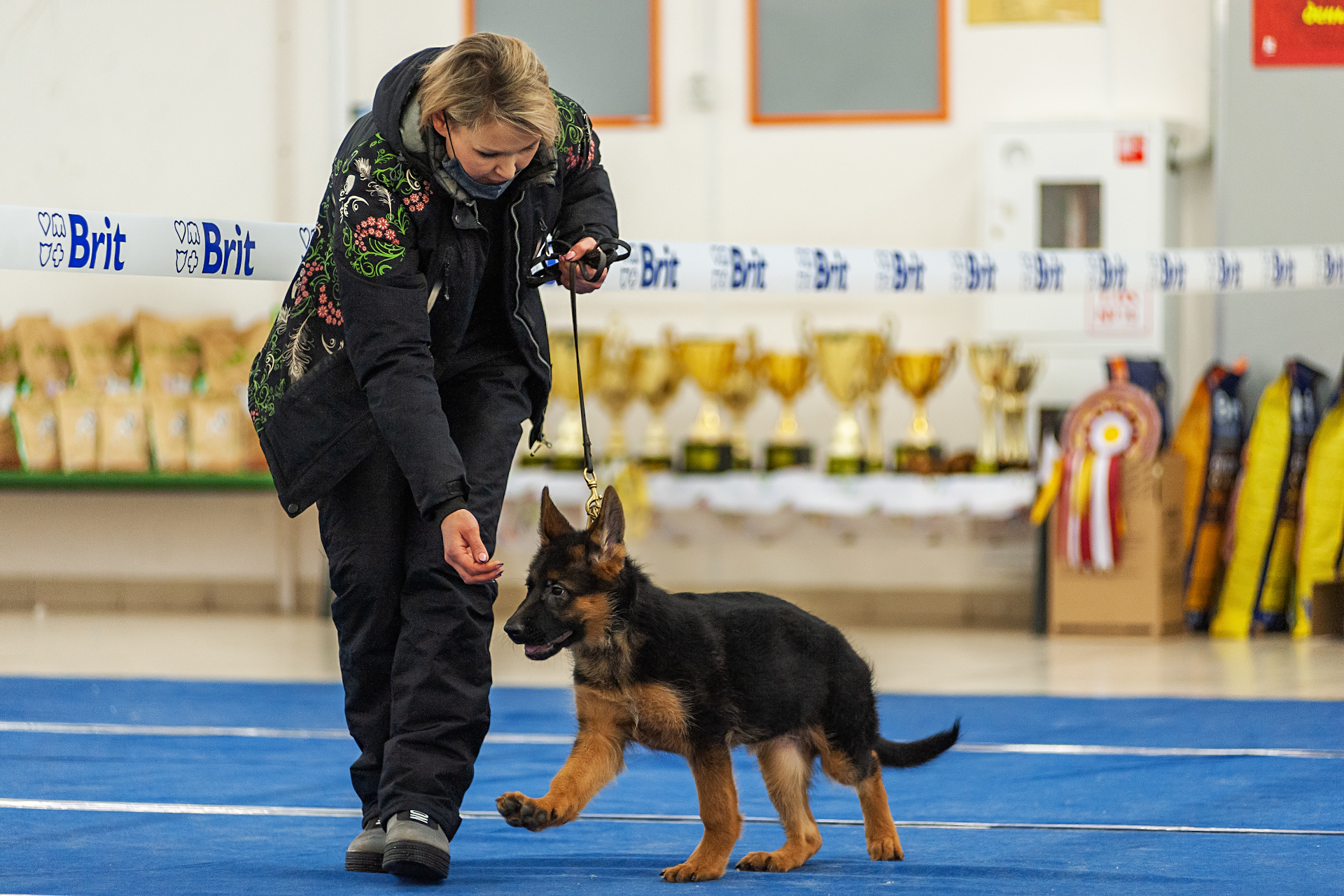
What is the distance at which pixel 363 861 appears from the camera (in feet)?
7.45

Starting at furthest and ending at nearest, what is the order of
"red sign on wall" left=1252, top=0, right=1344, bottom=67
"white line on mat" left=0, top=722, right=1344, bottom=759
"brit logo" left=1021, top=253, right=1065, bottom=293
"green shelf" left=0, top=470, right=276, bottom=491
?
"green shelf" left=0, top=470, right=276, bottom=491 → "red sign on wall" left=1252, top=0, right=1344, bottom=67 → "brit logo" left=1021, top=253, right=1065, bottom=293 → "white line on mat" left=0, top=722, right=1344, bottom=759

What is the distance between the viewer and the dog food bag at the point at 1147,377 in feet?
20.4

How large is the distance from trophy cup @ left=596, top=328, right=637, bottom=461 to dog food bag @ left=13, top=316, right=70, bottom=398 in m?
2.49

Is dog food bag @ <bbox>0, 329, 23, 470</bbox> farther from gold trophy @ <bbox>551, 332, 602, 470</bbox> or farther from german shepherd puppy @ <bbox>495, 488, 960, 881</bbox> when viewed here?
german shepherd puppy @ <bbox>495, 488, 960, 881</bbox>

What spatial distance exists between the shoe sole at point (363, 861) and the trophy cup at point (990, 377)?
4382mm

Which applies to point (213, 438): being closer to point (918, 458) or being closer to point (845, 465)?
point (845, 465)

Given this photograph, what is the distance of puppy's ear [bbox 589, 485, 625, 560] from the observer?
2.16 meters

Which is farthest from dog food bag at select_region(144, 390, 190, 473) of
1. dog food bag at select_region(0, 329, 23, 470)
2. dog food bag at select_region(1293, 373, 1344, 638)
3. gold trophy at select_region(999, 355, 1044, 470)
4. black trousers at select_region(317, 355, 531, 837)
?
black trousers at select_region(317, 355, 531, 837)

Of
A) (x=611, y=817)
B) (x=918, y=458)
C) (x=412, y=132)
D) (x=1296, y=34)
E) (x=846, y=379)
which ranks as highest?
(x=1296, y=34)

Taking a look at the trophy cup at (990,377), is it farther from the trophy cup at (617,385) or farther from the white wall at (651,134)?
the trophy cup at (617,385)

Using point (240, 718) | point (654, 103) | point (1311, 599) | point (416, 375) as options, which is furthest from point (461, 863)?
point (654, 103)

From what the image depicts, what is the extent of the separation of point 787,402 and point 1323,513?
2.14m

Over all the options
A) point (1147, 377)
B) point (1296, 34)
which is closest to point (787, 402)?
point (1147, 377)

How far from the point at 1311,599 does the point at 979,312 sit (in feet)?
5.91
